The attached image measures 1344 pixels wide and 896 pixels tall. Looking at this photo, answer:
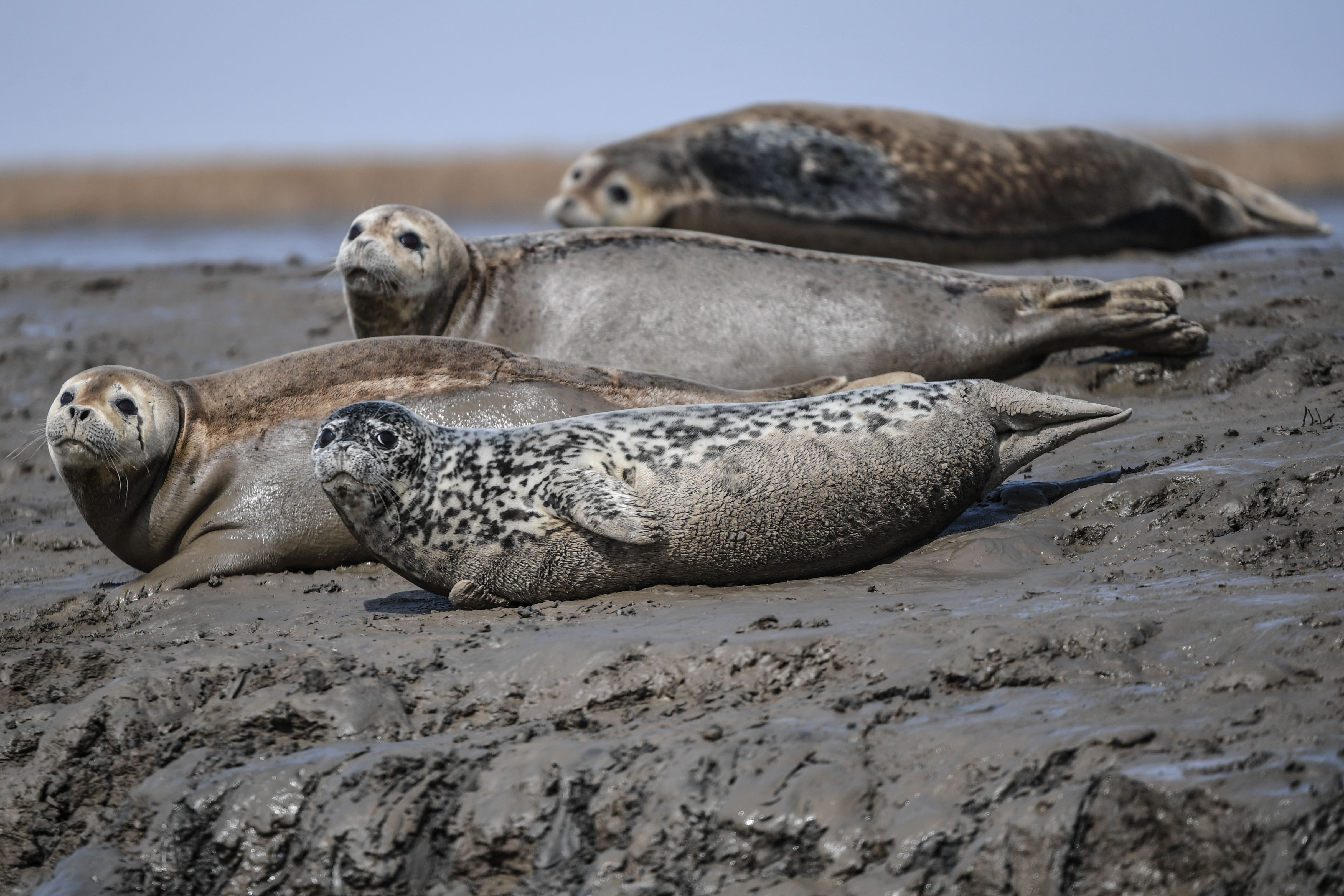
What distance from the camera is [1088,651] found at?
3271mm

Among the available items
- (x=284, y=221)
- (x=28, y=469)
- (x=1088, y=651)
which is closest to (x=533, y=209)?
(x=284, y=221)

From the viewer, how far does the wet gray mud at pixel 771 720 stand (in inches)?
105

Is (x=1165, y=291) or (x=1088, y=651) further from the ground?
(x=1165, y=291)

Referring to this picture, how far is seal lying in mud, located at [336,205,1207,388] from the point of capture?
6379 mm

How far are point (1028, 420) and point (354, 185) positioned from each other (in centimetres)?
1933

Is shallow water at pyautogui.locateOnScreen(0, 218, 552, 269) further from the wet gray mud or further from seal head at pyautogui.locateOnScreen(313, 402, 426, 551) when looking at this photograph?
the wet gray mud

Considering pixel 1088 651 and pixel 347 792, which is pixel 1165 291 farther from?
pixel 347 792

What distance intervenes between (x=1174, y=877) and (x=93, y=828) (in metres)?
2.52

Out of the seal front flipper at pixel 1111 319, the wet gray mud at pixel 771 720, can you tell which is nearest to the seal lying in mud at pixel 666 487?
the wet gray mud at pixel 771 720

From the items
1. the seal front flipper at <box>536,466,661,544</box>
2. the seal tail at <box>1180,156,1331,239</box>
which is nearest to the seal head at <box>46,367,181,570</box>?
the seal front flipper at <box>536,466,661,544</box>

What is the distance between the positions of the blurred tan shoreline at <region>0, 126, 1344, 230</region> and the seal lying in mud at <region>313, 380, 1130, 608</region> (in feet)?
47.2

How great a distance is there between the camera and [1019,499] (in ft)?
15.5

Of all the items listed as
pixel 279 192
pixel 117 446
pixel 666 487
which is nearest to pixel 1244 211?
pixel 666 487

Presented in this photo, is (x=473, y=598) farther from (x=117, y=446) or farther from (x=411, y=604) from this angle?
(x=117, y=446)
